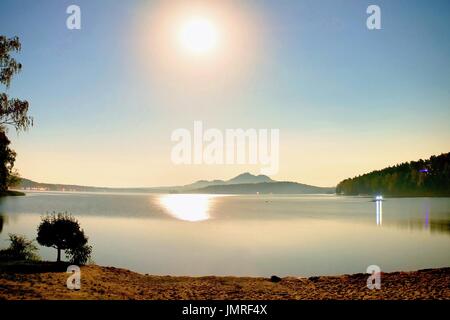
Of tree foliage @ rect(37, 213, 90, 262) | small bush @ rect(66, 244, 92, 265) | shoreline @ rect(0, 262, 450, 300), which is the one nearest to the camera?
shoreline @ rect(0, 262, 450, 300)

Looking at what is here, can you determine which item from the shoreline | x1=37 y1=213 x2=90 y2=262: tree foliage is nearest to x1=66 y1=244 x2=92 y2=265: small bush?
x1=37 y1=213 x2=90 y2=262: tree foliage

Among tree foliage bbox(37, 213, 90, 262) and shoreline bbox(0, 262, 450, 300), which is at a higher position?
tree foliage bbox(37, 213, 90, 262)

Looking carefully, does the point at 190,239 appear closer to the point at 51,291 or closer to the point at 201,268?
the point at 201,268

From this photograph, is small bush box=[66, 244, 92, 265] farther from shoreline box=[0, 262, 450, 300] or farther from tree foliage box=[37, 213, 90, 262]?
shoreline box=[0, 262, 450, 300]

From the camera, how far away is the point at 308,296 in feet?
50.5

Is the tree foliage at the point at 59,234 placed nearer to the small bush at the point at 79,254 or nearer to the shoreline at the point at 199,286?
the small bush at the point at 79,254

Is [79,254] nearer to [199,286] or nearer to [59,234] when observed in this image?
[59,234]

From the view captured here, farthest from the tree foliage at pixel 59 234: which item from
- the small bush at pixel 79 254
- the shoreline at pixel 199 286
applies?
the shoreline at pixel 199 286

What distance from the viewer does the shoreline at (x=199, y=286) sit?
14.2 metres

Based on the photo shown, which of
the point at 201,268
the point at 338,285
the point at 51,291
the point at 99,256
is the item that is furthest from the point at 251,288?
the point at 99,256

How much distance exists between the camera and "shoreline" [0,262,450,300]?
559 inches

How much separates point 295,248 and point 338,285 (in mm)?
25510

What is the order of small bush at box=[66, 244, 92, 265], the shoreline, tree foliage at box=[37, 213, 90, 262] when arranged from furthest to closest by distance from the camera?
1. small bush at box=[66, 244, 92, 265]
2. tree foliage at box=[37, 213, 90, 262]
3. the shoreline
